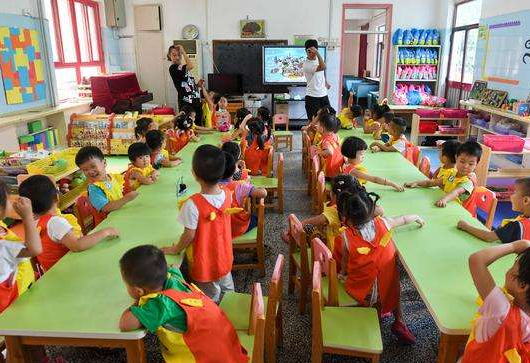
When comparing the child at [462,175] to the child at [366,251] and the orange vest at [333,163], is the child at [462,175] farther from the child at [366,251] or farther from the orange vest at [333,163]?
the orange vest at [333,163]

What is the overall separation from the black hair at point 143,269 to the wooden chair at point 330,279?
74 centimetres

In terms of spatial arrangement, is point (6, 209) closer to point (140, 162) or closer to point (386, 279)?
point (140, 162)

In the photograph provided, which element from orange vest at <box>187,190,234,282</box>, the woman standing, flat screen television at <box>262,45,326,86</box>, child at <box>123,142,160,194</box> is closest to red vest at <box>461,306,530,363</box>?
orange vest at <box>187,190,234,282</box>

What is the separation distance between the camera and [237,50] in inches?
312

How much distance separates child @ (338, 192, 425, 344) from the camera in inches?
74.9

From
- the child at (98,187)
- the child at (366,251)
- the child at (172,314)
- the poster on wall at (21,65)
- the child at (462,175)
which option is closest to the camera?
the child at (172,314)

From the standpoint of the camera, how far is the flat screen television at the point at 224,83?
7.77 meters

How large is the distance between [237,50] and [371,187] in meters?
5.83

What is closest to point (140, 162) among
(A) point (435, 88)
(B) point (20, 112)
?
(B) point (20, 112)

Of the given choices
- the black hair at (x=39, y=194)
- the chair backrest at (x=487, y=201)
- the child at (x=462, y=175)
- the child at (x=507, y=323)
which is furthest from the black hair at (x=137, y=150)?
the child at (x=507, y=323)

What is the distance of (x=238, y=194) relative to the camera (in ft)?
8.20

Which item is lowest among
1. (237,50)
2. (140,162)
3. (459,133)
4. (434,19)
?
(459,133)

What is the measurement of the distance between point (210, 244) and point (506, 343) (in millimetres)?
1206

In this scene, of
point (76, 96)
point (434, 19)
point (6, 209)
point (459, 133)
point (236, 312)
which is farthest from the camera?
point (434, 19)
